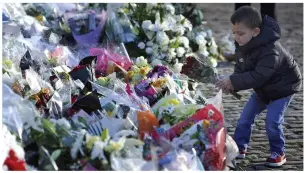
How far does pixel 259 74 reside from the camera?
4.67 m

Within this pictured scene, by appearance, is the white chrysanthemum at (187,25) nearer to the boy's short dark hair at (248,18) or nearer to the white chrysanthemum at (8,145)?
the boy's short dark hair at (248,18)

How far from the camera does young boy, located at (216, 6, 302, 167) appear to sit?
184 inches

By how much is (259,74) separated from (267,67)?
0.23 ft

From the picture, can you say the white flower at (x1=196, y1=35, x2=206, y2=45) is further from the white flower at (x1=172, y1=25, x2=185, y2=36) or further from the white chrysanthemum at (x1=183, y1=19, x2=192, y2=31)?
the white flower at (x1=172, y1=25, x2=185, y2=36)

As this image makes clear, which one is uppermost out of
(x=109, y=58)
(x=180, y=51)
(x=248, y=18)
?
(x=248, y=18)

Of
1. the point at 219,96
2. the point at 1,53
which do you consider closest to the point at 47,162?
the point at 219,96

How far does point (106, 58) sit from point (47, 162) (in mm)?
2217

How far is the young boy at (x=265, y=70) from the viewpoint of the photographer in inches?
184

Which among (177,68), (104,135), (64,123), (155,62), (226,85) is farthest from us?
(155,62)

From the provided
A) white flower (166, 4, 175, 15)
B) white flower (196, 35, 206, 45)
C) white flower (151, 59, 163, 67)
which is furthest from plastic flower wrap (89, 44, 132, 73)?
white flower (196, 35, 206, 45)

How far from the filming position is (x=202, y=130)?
12.3 feet

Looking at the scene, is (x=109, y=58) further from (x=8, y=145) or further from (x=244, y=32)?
(x=8, y=145)

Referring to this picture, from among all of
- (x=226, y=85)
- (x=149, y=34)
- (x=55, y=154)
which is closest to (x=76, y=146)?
(x=55, y=154)

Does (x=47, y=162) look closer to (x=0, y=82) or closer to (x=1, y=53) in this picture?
(x=0, y=82)
